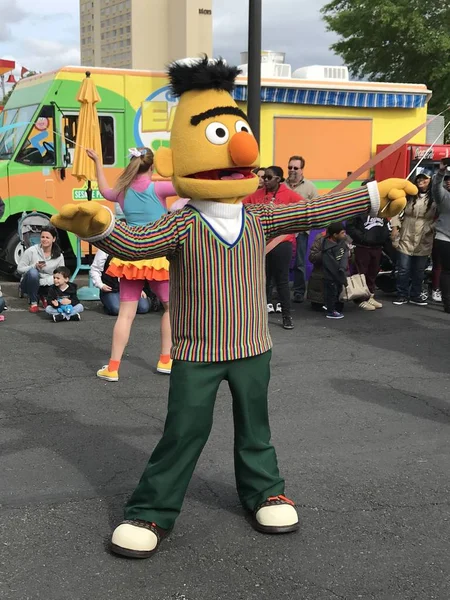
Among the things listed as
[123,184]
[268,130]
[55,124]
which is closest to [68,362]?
[123,184]

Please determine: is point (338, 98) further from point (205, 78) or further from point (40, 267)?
point (205, 78)

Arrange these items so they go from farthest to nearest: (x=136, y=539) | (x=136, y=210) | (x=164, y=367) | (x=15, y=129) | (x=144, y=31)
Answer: (x=144, y=31) → (x=15, y=129) → (x=164, y=367) → (x=136, y=210) → (x=136, y=539)

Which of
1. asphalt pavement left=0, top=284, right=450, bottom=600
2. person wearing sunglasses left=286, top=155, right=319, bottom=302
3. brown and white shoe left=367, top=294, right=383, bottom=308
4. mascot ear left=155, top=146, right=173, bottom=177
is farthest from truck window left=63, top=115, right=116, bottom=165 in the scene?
mascot ear left=155, top=146, right=173, bottom=177

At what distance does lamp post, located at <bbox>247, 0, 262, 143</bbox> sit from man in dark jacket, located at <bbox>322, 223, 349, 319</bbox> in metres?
1.51

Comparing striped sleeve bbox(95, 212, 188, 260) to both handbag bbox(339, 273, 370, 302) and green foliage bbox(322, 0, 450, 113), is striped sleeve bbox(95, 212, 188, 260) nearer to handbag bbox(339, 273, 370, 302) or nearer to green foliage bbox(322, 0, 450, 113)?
handbag bbox(339, 273, 370, 302)

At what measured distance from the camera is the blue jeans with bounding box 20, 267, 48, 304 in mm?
9461

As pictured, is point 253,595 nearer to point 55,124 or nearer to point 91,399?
point 91,399

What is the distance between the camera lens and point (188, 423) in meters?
3.42

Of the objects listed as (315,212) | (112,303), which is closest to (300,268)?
(112,303)

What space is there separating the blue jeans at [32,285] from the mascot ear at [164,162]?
6.15 m

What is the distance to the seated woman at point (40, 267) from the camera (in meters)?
9.42

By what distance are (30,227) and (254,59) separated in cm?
409

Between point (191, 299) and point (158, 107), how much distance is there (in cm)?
867

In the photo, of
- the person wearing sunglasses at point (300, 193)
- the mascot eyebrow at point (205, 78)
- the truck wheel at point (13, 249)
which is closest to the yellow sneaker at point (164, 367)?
the mascot eyebrow at point (205, 78)
